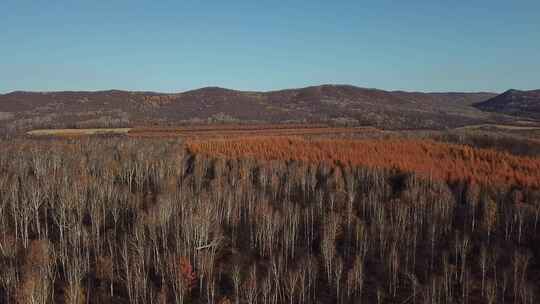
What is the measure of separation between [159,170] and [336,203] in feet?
72.5

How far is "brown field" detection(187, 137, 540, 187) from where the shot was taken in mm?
40906

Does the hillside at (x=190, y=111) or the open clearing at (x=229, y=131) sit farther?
the hillside at (x=190, y=111)

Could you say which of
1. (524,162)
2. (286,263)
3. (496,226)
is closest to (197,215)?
(286,263)

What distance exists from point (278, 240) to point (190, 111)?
141328 millimetres

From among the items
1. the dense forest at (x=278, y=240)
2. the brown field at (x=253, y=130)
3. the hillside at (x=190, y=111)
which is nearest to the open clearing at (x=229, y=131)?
the brown field at (x=253, y=130)

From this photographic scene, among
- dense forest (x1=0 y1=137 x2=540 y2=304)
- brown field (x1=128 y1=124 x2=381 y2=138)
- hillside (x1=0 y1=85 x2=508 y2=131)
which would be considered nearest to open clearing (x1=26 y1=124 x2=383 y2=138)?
brown field (x1=128 y1=124 x2=381 y2=138)

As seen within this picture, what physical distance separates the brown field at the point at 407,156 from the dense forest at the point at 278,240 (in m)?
0.58

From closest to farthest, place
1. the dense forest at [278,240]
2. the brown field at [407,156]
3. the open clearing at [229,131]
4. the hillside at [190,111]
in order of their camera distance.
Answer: the dense forest at [278,240] < the brown field at [407,156] < the open clearing at [229,131] < the hillside at [190,111]

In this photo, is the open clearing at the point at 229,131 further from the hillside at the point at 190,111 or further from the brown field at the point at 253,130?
the hillside at the point at 190,111

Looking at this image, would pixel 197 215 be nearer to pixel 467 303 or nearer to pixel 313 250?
pixel 313 250

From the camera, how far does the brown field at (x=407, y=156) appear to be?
40.9 m

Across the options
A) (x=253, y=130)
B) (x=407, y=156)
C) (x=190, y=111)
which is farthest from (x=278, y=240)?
(x=190, y=111)

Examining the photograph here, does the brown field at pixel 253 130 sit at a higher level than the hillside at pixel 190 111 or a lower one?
lower

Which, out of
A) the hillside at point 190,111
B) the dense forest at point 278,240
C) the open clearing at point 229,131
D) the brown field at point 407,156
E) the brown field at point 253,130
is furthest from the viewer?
the hillside at point 190,111
